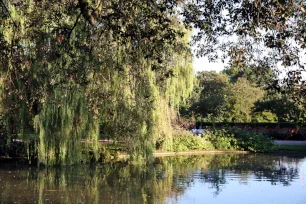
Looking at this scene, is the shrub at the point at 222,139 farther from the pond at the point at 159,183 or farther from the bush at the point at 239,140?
the pond at the point at 159,183

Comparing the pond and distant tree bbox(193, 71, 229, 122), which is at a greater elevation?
distant tree bbox(193, 71, 229, 122)

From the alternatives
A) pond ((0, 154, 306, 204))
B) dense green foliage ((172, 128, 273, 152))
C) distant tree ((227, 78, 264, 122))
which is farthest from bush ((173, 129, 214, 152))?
distant tree ((227, 78, 264, 122))

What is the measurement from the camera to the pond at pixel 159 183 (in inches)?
405

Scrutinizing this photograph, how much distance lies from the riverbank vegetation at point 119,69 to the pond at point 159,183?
3.14 ft

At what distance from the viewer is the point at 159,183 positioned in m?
12.4

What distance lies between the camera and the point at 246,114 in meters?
36.8

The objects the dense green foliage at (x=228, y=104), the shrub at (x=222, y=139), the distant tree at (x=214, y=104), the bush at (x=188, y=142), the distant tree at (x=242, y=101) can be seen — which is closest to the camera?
the bush at (x=188, y=142)

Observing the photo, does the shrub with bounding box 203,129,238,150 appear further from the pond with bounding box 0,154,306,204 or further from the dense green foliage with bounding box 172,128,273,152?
the pond with bounding box 0,154,306,204

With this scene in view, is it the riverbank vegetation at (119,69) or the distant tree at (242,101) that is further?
the distant tree at (242,101)

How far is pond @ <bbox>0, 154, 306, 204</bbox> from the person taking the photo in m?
10.3

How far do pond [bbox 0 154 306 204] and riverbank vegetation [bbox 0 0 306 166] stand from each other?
957 millimetres

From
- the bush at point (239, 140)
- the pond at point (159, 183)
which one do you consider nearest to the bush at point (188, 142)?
the bush at point (239, 140)

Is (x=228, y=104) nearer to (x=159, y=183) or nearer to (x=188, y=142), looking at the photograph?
(x=188, y=142)

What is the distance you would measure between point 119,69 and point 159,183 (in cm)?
650
